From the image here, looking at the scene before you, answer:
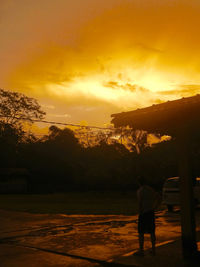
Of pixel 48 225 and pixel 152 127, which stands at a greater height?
pixel 152 127

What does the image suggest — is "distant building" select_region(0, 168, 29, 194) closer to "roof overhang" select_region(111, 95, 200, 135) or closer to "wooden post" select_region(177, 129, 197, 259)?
"roof overhang" select_region(111, 95, 200, 135)

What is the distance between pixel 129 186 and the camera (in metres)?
46.6

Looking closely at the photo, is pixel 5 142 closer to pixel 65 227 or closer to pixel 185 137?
pixel 65 227

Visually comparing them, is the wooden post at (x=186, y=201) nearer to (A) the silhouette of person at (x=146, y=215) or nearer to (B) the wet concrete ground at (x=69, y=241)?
(A) the silhouette of person at (x=146, y=215)

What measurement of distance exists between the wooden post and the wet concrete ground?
1609 mm

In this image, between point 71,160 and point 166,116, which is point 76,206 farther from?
point 71,160

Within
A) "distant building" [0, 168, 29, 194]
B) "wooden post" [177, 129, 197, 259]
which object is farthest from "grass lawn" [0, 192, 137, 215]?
"distant building" [0, 168, 29, 194]

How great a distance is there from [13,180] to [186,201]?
160ft

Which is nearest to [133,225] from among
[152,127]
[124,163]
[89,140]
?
[152,127]

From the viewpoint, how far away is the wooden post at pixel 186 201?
7.88m

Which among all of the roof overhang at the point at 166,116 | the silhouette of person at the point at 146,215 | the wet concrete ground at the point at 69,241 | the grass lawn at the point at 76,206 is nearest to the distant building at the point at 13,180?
the grass lawn at the point at 76,206

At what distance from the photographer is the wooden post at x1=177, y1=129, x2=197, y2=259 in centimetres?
788

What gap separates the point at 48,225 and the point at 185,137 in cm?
826

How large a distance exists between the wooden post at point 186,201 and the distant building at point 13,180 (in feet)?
156
